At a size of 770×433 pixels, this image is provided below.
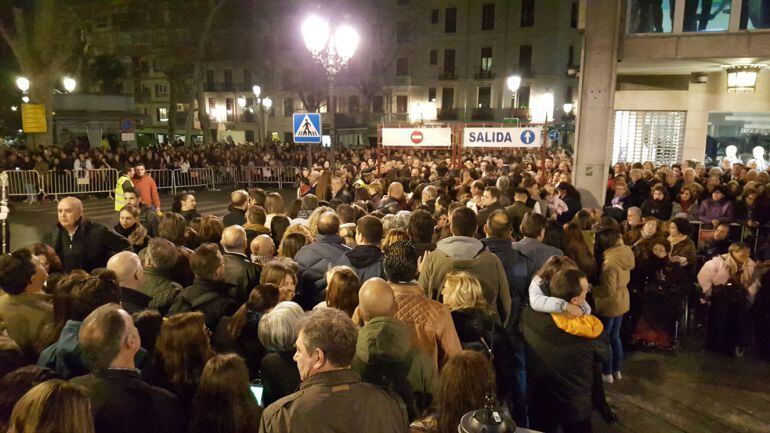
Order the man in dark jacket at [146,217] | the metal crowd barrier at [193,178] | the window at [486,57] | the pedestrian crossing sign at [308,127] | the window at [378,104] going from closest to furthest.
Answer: the man in dark jacket at [146,217], the pedestrian crossing sign at [308,127], the metal crowd barrier at [193,178], the window at [486,57], the window at [378,104]

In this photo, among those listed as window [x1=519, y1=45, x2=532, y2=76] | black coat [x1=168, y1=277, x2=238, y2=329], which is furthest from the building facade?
window [x1=519, y1=45, x2=532, y2=76]

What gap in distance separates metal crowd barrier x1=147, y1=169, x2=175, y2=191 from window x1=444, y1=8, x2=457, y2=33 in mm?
36897

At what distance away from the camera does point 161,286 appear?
4535 mm

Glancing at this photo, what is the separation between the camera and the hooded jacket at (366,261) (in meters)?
4.89

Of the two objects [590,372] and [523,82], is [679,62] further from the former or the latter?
[523,82]

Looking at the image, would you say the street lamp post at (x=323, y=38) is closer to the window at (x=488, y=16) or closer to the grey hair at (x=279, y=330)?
the grey hair at (x=279, y=330)

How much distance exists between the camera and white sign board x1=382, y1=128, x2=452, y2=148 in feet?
41.5

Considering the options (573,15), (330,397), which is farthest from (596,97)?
(573,15)

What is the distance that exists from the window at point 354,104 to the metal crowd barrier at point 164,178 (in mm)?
39791

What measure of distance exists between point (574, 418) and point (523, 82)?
160 feet

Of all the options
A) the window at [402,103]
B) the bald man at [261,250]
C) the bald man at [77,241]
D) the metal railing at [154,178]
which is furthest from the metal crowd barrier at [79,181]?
the window at [402,103]

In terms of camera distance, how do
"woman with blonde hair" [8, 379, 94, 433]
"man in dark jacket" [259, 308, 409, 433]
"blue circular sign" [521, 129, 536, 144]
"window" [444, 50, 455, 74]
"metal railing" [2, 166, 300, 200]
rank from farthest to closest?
1. "window" [444, 50, 455, 74]
2. "metal railing" [2, 166, 300, 200]
3. "blue circular sign" [521, 129, 536, 144]
4. "man in dark jacket" [259, 308, 409, 433]
5. "woman with blonde hair" [8, 379, 94, 433]

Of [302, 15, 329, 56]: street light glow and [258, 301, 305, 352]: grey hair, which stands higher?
[302, 15, 329, 56]: street light glow

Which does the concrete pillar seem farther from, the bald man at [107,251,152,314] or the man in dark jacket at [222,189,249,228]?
the bald man at [107,251,152,314]
